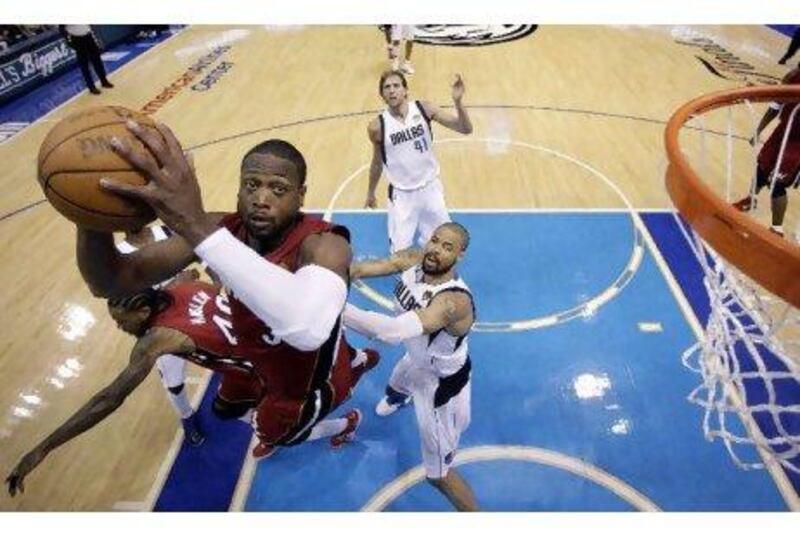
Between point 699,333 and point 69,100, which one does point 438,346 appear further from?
point 69,100

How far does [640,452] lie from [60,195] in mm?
3733

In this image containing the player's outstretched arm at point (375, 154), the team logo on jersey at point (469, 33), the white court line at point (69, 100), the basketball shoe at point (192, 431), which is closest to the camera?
the basketball shoe at point (192, 431)

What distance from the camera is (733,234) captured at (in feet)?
6.97

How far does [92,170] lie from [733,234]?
217 cm

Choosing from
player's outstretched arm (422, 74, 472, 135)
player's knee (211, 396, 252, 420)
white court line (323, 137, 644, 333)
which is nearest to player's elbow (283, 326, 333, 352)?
player's knee (211, 396, 252, 420)

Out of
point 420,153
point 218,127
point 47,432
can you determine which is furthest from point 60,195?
point 218,127

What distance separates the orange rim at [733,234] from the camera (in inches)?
77.2

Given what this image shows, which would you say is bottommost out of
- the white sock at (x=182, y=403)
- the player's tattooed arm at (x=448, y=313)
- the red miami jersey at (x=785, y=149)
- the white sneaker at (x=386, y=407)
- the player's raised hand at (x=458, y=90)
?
the white sneaker at (x=386, y=407)

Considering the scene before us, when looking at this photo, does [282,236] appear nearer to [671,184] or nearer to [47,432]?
[671,184]

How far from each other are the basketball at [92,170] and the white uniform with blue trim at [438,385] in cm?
176

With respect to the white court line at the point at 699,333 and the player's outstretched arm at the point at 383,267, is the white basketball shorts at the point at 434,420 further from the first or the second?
the white court line at the point at 699,333

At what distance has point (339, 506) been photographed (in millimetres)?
3637

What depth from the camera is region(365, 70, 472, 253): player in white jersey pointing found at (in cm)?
511

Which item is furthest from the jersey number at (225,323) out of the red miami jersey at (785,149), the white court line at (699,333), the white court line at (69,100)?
the white court line at (69,100)
